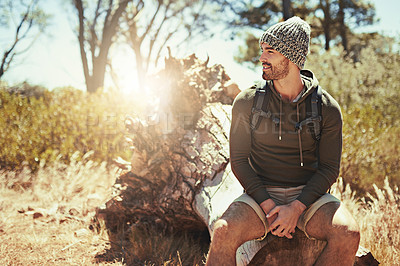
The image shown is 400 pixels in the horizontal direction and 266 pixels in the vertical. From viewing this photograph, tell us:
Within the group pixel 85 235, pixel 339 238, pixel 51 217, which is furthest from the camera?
pixel 51 217

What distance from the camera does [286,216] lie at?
2059 millimetres

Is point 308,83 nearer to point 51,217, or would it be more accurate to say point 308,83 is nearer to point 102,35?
point 51,217

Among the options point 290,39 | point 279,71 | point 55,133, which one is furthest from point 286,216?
point 55,133

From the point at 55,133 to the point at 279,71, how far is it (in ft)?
18.2

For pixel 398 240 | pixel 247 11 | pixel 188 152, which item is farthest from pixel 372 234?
pixel 247 11

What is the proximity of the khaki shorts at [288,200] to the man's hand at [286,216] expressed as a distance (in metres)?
0.06

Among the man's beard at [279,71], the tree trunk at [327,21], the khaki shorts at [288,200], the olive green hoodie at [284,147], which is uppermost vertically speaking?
the tree trunk at [327,21]

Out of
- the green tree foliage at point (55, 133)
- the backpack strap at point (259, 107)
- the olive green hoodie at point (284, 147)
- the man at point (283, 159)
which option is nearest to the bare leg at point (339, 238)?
the man at point (283, 159)

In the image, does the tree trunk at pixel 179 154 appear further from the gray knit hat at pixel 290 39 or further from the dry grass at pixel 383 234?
the dry grass at pixel 383 234

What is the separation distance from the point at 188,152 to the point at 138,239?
1.19 meters

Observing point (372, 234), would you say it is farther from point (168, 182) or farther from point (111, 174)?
point (111, 174)

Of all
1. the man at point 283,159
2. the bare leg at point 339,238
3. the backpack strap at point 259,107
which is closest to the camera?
the bare leg at point 339,238

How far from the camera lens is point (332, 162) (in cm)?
228

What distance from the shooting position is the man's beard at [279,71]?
90.4 inches
